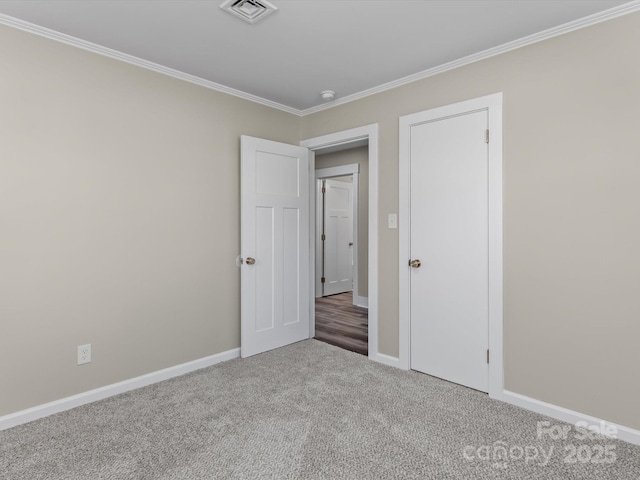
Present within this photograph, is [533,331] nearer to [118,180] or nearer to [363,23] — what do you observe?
[363,23]

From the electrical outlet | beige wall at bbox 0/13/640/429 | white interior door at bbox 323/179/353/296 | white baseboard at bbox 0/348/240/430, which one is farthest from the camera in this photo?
white interior door at bbox 323/179/353/296

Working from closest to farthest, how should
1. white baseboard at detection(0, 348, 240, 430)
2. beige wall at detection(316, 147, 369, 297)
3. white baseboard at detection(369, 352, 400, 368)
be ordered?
white baseboard at detection(0, 348, 240, 430) < white baseboard at detection(369, 352, 400, 368) < beige wall at detection(316, 147, 369, 297)

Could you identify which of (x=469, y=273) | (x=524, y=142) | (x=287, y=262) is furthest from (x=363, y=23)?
(x=287, y=262)

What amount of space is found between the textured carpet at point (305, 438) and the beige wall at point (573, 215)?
1.03ft

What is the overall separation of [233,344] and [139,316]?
0.91m

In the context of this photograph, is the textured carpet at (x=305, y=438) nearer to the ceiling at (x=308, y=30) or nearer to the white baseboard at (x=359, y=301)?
the ceiling at (x=308, y=30)

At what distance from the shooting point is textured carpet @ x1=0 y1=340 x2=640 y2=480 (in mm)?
1735

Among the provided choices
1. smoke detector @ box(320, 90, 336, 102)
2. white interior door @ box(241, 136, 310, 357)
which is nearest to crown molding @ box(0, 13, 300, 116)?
white interior door @ box(241, 136, 310, 357)

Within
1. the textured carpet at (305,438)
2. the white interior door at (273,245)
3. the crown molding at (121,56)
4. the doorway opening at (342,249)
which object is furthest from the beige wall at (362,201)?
the textured carpet at (305,438)

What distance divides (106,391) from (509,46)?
142 inches

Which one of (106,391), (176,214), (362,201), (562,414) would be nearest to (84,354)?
(106,391)

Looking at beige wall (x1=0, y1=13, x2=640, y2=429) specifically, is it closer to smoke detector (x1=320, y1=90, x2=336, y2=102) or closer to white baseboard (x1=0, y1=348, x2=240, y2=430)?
white baseboard (x1=0, y1=348, x2=240, y2=430)

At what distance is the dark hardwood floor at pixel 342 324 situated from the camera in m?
3.71

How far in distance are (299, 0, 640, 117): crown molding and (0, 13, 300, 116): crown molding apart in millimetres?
905
